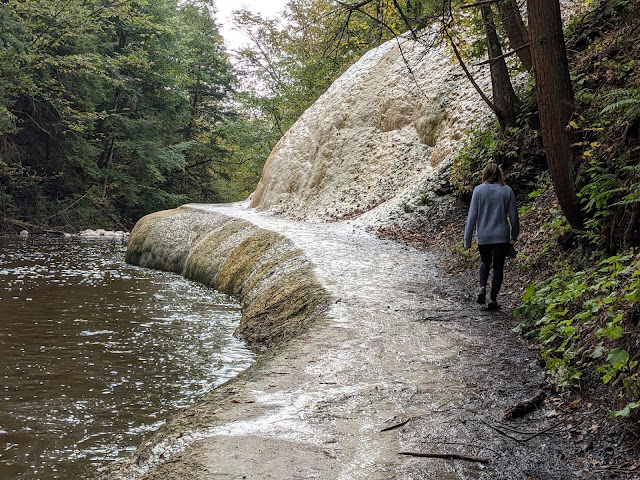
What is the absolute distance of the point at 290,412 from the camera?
4246 mm

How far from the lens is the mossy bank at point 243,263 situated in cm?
803

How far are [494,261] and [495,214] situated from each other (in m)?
0.62

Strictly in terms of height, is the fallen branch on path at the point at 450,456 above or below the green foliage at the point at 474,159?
below

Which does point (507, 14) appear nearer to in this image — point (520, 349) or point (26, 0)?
point (520, 349)

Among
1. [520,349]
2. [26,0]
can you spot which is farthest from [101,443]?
[26,0]

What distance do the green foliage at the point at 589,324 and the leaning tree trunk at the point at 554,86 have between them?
1299 mm

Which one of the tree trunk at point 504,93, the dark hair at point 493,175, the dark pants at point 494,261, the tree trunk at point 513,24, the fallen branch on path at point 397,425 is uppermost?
the tree trunk at point 513,24

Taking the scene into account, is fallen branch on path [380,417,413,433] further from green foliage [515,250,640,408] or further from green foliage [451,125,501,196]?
green foliage [451,125,501,196]

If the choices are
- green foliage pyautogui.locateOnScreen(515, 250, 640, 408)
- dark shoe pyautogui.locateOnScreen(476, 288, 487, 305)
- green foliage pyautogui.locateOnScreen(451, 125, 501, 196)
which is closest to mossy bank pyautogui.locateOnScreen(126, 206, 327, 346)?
dark shoe pyautogui.locateOnScreen(476, 288, 487, 305)

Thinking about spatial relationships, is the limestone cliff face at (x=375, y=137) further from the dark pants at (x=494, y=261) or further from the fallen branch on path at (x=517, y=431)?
the fallen branch on path at (x=517, y=431)

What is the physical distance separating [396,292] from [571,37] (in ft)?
21.9

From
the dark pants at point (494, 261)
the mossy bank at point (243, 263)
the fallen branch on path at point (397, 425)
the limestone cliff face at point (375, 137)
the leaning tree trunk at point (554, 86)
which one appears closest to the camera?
the fallen branch on path at point (397, 425)

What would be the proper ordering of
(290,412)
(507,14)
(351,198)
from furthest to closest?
(351,198)
(507,14)
(290,412)

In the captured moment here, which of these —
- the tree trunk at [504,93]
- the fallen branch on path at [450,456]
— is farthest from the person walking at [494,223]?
the tree trunk at [504,93]
